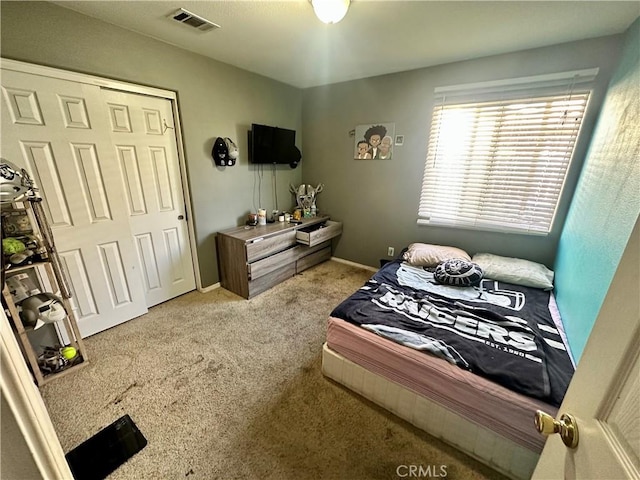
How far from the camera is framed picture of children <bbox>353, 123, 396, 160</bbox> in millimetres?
3023

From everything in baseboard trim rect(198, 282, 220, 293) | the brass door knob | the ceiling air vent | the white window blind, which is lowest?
baseboard trim rect(198, 282, 220, 293)

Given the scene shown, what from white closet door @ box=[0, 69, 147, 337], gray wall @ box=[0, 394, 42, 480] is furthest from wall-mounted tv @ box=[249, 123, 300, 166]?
gray wall @ box=[0, 394, 42, 480]

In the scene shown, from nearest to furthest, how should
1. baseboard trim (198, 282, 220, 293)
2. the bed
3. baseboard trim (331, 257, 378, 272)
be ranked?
the bed
baseboard trim (198, 282, 220, 293)
baseboard trim (331, 257, 378, 272)

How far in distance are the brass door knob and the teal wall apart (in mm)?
944

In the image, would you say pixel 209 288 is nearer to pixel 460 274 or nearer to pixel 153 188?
pixel 153 188

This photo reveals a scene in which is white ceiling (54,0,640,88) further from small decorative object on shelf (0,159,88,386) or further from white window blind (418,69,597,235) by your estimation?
small decorative object on shelf (0,159,88,386)

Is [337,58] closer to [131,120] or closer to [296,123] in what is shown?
[296,123]

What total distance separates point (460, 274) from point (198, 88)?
2.98 metres

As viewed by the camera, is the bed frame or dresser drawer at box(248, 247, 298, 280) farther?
dresser drawer at box(248, 247, 298, 280)

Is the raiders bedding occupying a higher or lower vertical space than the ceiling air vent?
lower

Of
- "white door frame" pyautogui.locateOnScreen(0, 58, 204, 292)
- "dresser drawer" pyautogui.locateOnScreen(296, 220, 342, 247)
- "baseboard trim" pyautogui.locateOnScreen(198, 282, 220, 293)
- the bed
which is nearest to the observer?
the bed

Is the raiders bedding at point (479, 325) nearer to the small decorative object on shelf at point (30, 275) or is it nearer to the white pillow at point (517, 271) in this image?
the white pillow at point (517, 271)


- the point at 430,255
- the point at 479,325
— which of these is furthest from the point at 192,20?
the point at 479,325

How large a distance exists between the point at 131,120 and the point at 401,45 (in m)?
2.39
